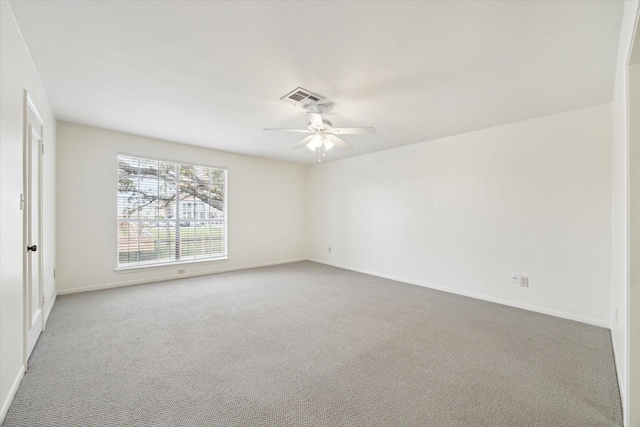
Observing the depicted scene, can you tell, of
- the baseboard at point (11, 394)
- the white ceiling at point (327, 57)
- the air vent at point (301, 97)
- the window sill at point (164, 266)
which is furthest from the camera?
the window sill at point (164, 266)

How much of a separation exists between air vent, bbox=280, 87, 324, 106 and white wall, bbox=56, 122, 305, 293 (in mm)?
2957

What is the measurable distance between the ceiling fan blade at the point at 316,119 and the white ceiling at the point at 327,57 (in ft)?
0.76

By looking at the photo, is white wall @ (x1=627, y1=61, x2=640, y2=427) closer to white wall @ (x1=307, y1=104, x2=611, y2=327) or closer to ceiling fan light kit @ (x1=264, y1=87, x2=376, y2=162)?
ceiling fan light kit @ (x1=264, y1=87, x2=376, y2=162)

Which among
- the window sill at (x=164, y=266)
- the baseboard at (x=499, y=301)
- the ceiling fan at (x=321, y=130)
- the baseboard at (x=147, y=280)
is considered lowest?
the baseboard at (x=499, y=301)

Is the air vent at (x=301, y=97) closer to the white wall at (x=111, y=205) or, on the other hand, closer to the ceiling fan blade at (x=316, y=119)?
the ceiling fan blade at (x=316, y=119)

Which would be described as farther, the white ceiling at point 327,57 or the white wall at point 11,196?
the white ceiling at point 327,57

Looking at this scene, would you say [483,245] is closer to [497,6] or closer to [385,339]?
[385,339]

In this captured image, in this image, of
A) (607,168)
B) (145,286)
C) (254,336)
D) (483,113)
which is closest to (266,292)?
(254,336)

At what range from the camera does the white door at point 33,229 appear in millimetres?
2080

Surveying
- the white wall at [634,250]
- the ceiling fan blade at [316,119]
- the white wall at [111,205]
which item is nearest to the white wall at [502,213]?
the white wall at [634,250]

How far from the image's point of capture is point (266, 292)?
13.2 ft

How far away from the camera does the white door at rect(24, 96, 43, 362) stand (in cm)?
208

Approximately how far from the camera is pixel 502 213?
3.66m

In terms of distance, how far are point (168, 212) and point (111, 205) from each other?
817mm
